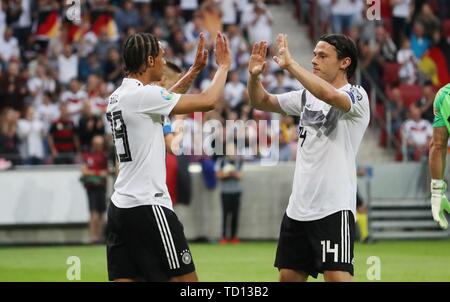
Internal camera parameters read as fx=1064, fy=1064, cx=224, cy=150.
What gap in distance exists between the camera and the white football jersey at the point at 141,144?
7.55m

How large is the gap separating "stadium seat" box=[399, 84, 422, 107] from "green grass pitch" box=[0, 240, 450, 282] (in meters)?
3.93

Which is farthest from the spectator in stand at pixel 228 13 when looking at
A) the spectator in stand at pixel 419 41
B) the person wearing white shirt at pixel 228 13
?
the spectator in stand at pixel 419 41

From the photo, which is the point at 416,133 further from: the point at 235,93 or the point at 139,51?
the point at 139,51

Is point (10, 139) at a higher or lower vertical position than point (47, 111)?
lower

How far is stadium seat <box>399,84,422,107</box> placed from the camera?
22344 millimetres

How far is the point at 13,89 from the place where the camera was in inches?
846

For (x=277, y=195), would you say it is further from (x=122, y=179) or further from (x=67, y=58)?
(x=122, y=179)

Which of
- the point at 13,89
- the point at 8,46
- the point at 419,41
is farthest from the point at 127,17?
the point at 419,41

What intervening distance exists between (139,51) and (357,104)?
1.66 meters

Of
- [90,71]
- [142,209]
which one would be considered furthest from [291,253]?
[90,71]

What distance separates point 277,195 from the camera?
20078 millimetres

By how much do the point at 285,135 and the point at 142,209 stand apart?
12435 millimetres

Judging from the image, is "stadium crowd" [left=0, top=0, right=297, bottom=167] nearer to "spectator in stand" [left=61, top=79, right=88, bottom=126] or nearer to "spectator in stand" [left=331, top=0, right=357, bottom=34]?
"spectator in stand" [left=61, top=79, right=88, bottom=126]

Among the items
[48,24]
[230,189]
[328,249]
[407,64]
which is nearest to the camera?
[328,249]
